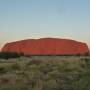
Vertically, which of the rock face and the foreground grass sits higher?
the foreground grass

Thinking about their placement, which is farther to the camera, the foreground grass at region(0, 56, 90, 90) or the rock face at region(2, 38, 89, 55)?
the rock face at region(2, 38, 89, 55)

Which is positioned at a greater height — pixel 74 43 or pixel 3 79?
pixel 3 79

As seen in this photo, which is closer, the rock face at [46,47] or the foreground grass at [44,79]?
the foreground grass at [44,79]

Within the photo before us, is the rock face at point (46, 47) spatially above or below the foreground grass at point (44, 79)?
below

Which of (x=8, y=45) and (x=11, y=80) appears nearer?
(x=11, y=80)

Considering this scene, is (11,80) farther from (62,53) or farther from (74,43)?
(74,43)

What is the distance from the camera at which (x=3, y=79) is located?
17.7 metres

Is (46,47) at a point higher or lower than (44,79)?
lower

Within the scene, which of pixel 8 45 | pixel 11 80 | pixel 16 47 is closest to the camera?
pixel 11 80

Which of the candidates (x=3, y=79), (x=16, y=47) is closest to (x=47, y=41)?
(x=16, y=47)

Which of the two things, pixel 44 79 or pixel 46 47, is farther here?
pixel 46 47

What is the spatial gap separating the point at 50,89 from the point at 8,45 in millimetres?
105181

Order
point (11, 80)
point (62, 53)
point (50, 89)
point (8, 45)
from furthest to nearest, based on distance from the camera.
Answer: point (8, 45) → point (62, 53) → point (11, 80) → point (50, 89)

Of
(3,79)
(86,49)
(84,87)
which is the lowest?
(86,49)
